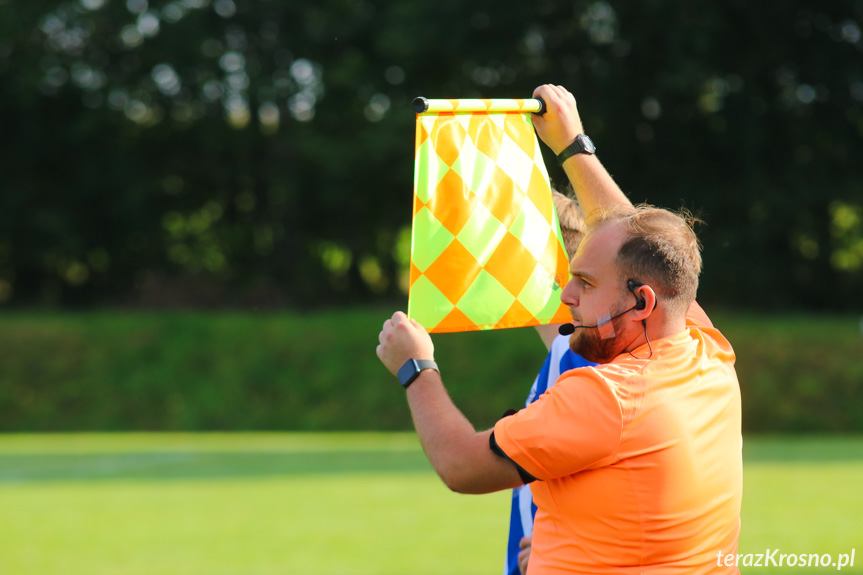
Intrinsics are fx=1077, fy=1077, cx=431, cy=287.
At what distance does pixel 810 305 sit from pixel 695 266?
1005 inches

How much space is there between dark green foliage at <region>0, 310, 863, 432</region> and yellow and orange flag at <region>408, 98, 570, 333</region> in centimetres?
1635

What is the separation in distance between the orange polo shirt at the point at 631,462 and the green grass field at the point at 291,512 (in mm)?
5438

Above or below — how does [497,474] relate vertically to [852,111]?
below

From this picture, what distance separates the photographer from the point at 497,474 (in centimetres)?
228

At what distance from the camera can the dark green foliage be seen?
19.9m

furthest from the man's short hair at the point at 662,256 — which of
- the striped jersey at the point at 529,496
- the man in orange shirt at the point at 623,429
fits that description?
the striped jersey at the point at 529,496

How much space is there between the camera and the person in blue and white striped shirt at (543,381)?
294 centimetres

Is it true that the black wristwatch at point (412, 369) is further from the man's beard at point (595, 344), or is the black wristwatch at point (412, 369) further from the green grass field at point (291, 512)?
the green grass field at point (291, 512)

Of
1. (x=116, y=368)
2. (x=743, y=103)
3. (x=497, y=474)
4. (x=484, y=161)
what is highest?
(x=743, y=103)

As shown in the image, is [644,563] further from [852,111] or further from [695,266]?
[852,111]

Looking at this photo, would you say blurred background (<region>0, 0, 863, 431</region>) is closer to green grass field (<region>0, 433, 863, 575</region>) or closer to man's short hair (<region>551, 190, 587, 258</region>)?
green grass field (<region>0, 433, 863, 575</region>)

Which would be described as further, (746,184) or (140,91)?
(140,91)

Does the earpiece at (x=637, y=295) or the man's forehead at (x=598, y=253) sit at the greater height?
the man's forehead at (x=598, y=253)

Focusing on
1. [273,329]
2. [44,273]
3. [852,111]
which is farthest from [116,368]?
[852,111]
